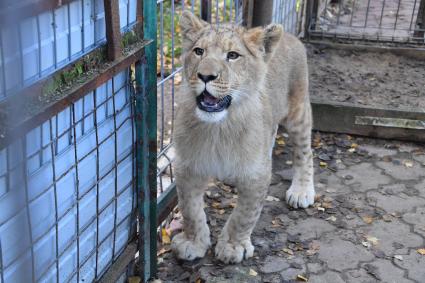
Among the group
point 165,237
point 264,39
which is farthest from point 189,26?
point 165,237

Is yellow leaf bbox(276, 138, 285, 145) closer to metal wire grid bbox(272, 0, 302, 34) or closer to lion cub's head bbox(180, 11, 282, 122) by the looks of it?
metal wire grid bbox(272, 0, 302, 34)

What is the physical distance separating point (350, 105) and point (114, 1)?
3.51 m

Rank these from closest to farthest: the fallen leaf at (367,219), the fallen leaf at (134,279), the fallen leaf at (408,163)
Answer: the fallen leaf at (134,279) → the fallen leaf at (367,219) → the fallen leaf at (408,163)

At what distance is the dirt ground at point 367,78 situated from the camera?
6.30 m

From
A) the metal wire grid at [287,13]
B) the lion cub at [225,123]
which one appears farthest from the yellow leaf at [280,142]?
the lion cub at [225,123]

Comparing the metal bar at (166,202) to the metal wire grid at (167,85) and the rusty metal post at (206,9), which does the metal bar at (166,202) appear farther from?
the rusty metal post at (206,9)

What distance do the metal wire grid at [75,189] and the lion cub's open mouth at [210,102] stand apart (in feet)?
1.25

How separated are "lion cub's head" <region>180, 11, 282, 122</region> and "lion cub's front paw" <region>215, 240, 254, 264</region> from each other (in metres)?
0.90

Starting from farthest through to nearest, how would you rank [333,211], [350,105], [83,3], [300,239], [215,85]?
[350,105] < [333,211] < [300,239] < [215,85] < [83,3]

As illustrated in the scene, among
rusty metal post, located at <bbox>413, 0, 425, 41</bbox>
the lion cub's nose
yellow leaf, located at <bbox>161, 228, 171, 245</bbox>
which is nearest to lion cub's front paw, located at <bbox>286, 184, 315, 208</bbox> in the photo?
yellow leaf, located at <bbox>161, 228, 171, 245</bbox>

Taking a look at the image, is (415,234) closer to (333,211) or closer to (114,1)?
(333,211)

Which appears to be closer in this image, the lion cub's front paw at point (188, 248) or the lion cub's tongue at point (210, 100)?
the lion cub's tongue at point (210, 100)

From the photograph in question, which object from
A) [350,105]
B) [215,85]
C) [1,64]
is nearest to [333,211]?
[350,105]

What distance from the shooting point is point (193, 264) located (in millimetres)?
4121
